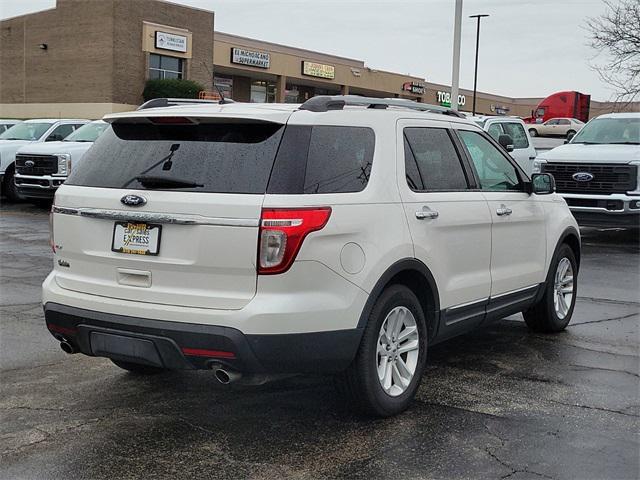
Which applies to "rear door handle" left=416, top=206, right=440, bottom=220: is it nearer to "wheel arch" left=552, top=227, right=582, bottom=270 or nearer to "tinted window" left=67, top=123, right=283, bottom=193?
"tinted window" left=67, top=123, right=283, bottom=193

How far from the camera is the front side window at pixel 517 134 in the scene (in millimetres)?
18656

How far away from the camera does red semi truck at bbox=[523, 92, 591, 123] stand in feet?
182

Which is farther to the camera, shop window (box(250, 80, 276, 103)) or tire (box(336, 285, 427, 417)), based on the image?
shop window (box(250, 80, 276, 103))

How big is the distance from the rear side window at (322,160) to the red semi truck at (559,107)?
171 ft

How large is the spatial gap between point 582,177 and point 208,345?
434 inches

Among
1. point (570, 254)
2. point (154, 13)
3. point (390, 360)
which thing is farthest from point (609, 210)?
point (154, 13)

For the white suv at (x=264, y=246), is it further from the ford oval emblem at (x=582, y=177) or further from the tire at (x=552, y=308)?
the ford oval emblem at (x=582, y=177)

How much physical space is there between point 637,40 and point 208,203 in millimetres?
28968

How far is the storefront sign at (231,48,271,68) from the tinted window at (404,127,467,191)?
49514mm

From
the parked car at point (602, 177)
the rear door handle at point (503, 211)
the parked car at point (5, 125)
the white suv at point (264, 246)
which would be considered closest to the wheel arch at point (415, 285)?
the white suv at point (264, 246)

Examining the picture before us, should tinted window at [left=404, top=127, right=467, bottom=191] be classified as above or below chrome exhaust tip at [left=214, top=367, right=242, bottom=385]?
above

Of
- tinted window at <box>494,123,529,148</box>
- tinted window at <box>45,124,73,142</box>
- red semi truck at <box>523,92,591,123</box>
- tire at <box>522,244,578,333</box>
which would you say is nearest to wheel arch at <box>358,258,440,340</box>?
tire at <box>522,244,578,333</box>

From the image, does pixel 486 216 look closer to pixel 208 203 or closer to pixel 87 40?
pixel 208 203

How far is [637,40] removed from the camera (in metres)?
29.9
